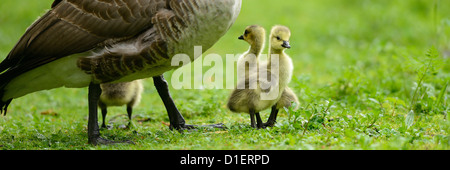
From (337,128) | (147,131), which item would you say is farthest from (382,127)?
(147,131)

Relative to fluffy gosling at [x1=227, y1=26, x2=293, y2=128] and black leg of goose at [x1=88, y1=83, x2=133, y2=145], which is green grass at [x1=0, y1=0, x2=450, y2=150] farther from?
fluffy gosling at [x1=227, y1=26, x2=293, y2=128]

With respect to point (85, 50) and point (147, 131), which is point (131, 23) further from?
point (147, 131)

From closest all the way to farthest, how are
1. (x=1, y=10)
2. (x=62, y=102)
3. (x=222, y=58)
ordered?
(x=62, y=102), (x=222, y=58), (x=1, y=10)

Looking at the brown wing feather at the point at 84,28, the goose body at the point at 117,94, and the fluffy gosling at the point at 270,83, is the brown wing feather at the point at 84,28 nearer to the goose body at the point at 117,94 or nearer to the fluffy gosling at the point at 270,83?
the fluffy gosling at the point at 270,83

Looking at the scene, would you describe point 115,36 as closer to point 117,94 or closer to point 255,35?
point 117,94

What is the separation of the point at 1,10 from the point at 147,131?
34.2ft

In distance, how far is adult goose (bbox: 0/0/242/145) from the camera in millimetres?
5844

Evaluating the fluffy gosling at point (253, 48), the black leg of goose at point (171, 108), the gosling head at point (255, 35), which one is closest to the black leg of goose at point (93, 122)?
the black leg of goose at point (171, 108)

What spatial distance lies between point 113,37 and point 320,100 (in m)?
3.38

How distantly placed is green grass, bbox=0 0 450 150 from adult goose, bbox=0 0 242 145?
0.89m

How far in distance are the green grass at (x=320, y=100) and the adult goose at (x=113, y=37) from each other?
2.91ft

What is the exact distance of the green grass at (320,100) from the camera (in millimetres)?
5887

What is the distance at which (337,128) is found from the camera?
596 centimetres

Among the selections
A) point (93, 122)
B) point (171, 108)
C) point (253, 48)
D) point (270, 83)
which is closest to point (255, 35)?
point (253, 48)
